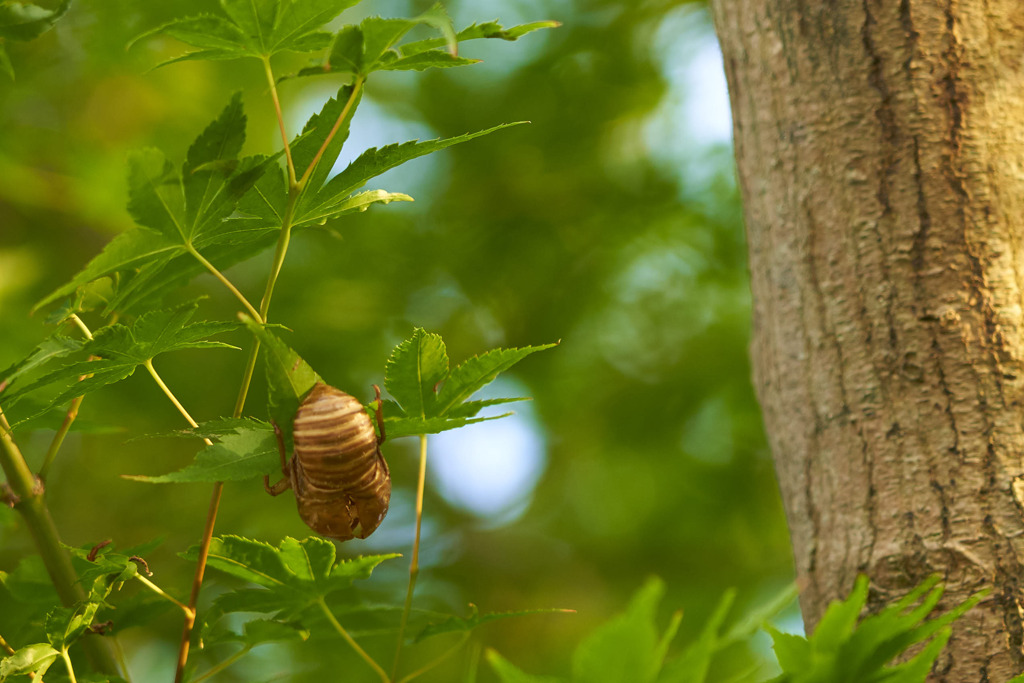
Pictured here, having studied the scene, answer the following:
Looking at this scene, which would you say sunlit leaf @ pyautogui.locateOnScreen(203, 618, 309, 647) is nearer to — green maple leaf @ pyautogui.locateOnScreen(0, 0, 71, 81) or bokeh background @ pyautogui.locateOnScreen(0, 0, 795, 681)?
green maple leaf @ pyautogui.locateOnScreen(0, 0, 71, 81)

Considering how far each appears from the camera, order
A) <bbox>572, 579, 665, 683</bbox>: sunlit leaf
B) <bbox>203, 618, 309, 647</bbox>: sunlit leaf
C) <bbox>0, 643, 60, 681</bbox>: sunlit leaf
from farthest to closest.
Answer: <bbox>203, 618, 309, 647</bbox>: sunlit leaf
<bbox>0, 643, 60, 681</bbox>: sunlit leaf
<bbox>572, 579, 665, 683</bbox>: sunlit leaf

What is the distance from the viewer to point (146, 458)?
2.14 m

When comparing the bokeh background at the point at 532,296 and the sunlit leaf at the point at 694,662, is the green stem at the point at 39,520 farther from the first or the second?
the bokeh background at the point at 532,296

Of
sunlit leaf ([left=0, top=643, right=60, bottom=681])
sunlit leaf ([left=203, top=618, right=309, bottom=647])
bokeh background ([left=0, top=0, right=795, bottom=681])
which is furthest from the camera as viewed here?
bokeh background ([left=0, top=0, right=795, bottom=681])

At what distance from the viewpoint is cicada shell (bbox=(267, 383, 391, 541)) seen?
0.47m

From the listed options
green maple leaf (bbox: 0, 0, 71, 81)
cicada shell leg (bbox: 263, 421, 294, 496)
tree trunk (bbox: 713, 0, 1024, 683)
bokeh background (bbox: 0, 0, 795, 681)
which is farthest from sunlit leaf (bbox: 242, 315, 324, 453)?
bokeh background (bbox: 0, 0, 795, 681)

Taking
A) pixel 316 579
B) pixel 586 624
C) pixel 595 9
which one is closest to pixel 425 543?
pixel 586 624

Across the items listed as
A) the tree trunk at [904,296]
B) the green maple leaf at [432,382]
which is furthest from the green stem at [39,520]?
the tree trunk at [904,296]

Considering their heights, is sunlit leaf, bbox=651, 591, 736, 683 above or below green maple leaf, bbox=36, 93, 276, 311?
below

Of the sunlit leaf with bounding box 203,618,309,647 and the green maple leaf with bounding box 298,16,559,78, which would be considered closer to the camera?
the green maple leaf with bounding box 298,16,559,78

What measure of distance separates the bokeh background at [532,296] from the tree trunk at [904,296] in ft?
4.99

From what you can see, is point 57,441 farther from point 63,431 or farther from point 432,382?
point 432,382

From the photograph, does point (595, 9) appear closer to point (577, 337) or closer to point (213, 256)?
point (577, 337)

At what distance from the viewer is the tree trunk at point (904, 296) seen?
646 mm
